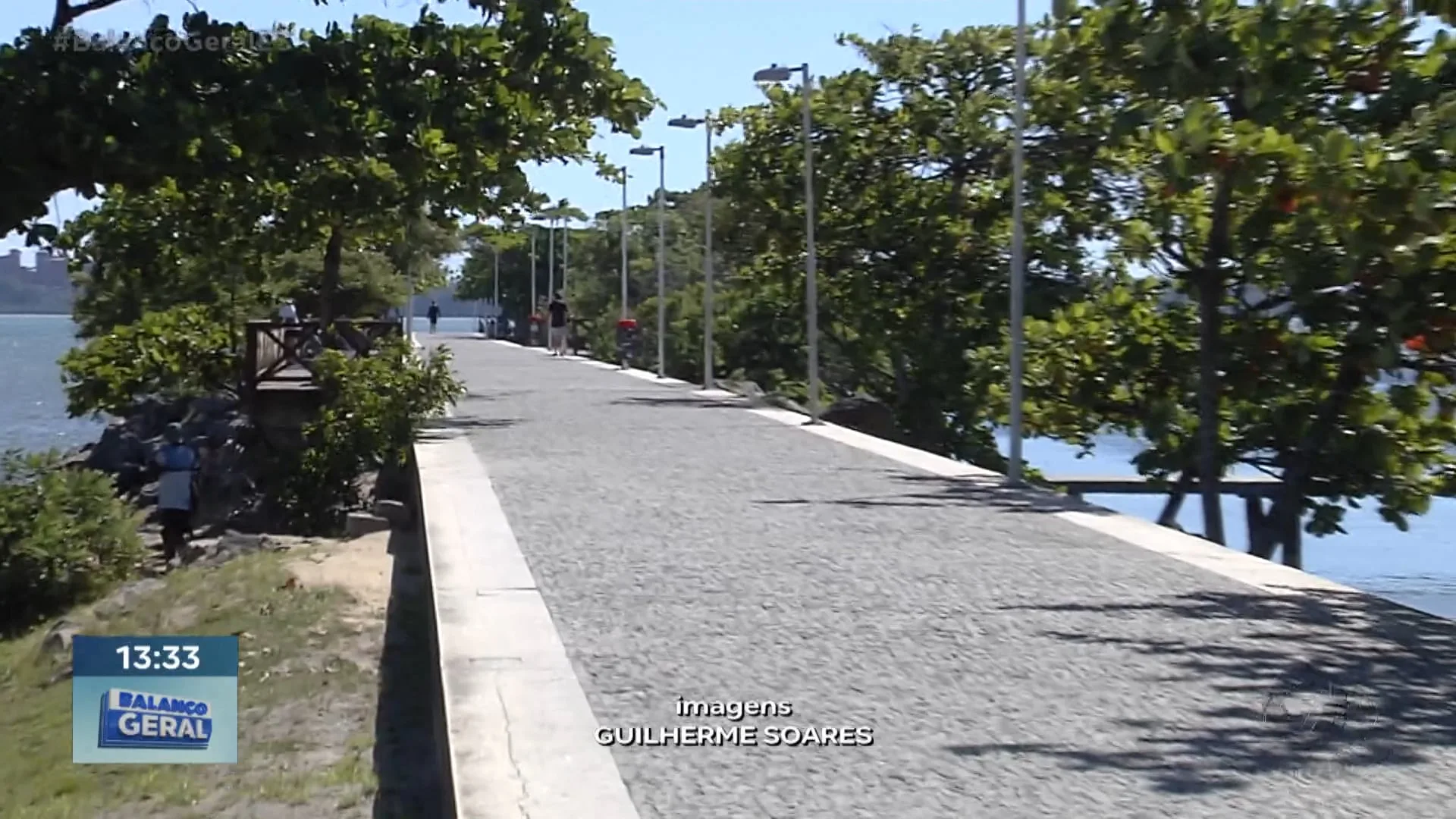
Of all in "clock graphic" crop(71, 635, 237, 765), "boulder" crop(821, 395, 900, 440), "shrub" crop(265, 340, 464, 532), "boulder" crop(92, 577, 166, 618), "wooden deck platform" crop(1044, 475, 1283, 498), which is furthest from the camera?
"boulder" crop(821, 395, 900, 440)

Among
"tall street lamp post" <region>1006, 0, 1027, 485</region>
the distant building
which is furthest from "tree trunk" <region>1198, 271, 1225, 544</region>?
the distant building

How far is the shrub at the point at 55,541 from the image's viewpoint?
20.2m

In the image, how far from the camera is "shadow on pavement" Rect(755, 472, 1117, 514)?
16.0 meters

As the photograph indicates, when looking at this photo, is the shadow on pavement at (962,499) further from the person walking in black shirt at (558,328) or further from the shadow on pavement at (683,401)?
the person walking in black shirt at (558,328)

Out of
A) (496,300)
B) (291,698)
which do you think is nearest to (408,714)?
(291,698)

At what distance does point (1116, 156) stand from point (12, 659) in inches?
757

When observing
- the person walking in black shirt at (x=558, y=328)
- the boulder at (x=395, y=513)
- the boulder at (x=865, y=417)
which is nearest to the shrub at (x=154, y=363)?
the boulder at (x=865, y=417)

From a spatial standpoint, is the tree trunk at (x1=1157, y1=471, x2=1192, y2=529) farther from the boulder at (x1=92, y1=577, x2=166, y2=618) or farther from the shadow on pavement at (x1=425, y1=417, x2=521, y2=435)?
the boulder at (x1=92, y1=577, x2=166, y2=618)

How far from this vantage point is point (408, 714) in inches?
447

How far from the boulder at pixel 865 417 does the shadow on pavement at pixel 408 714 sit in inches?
757

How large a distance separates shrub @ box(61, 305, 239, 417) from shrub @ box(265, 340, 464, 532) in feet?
28.0

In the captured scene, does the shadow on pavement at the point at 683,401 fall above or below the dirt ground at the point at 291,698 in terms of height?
above

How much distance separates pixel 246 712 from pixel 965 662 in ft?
15.2

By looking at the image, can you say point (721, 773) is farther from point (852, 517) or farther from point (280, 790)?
point (852, 517)
